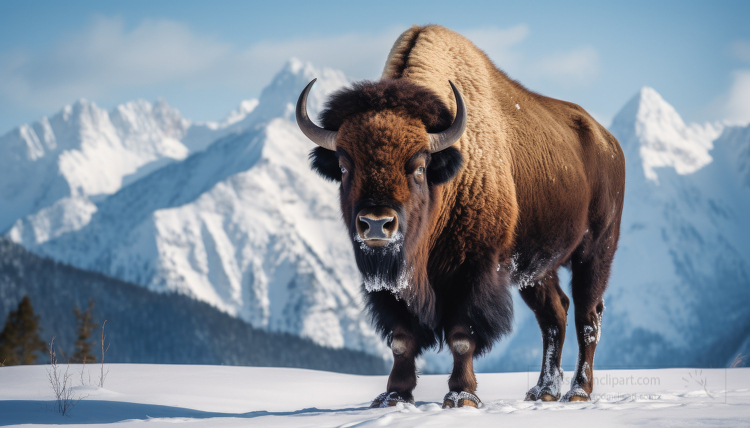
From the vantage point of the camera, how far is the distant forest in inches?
4656

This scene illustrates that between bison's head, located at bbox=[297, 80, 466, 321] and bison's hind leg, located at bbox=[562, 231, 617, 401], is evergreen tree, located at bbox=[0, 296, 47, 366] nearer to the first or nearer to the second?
bison's hind leg, located at bbox=[562, 231, 617, 401]

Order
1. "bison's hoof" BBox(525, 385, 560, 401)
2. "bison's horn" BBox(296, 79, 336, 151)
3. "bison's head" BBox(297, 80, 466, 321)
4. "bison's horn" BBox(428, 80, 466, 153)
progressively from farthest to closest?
"bison's hoof" BBox(525, 385, 560, 401), "bison's horn" BBox(296, 79, 336, 151), "bison's horn" BBox(428, 80, 466, 153), "bison's head" BBox(297, 80, 466, 321)

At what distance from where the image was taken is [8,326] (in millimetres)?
31688

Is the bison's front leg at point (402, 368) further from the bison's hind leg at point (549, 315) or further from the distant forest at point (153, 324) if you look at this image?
the distant forest at point (153, 324)

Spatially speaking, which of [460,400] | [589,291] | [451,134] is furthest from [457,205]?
[589,291]

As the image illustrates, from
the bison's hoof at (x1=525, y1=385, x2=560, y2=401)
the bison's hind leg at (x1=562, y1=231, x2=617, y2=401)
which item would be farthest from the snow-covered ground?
the bison's hind leg at (x1=562, y1=231, x2=617, y2=401)

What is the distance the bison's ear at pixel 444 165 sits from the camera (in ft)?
21.6

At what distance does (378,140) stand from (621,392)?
201 inches

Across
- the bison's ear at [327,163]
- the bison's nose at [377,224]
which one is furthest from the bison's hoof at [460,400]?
the bison's ear at [327,163]

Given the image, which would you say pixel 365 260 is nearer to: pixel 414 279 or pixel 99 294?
pixel 414 279

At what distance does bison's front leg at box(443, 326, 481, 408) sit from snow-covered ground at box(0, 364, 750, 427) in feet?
0.62

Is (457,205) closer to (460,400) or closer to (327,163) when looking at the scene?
(327,163)

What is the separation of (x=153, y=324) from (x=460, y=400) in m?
127

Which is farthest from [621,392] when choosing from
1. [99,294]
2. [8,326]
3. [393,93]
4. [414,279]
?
[99,294]
